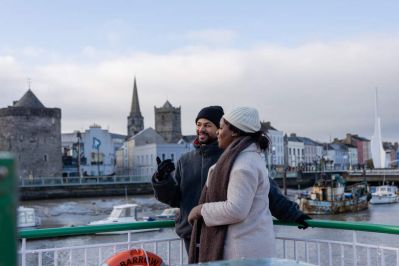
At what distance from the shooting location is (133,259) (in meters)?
2.85

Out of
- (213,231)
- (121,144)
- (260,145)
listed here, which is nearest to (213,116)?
(260,145)

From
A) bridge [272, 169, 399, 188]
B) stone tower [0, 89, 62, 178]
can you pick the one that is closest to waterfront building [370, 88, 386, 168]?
bridge [272, 169, 399, 188]

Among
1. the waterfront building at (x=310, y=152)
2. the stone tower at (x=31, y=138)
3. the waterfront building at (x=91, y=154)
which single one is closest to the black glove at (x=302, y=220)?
the stone tower at (x=31, y=138)

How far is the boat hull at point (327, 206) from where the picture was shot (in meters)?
34.5

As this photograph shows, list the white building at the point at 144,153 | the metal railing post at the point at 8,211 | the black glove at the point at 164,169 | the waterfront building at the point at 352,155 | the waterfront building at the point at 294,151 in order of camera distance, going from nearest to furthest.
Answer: the metal railing post at the point at 8,211 < the black glove at the point at 164,169 < the white building at the point at 144,153 < the waterfront building at the point at 294,151 < the waterfront building at the point at 352,155

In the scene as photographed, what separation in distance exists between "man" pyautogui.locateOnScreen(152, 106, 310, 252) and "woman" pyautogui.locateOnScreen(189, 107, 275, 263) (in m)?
0.47

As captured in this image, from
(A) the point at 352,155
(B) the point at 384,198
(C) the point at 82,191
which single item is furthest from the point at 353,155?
(C) the point at 82,191

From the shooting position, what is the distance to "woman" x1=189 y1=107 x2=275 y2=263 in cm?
256

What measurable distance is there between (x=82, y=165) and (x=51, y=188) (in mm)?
19266

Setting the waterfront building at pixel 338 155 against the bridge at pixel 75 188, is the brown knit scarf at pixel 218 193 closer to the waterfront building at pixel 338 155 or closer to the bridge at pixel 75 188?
the bridge at pixel 75 188

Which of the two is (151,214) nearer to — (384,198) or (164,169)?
(384,198)

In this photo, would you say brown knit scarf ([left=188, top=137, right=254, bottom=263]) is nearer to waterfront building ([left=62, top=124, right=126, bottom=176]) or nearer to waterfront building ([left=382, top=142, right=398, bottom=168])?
waterfront building ([left=62, top=124, right=126, bottom=176])

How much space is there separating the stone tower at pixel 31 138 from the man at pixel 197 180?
179ft

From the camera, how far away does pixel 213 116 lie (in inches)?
127
